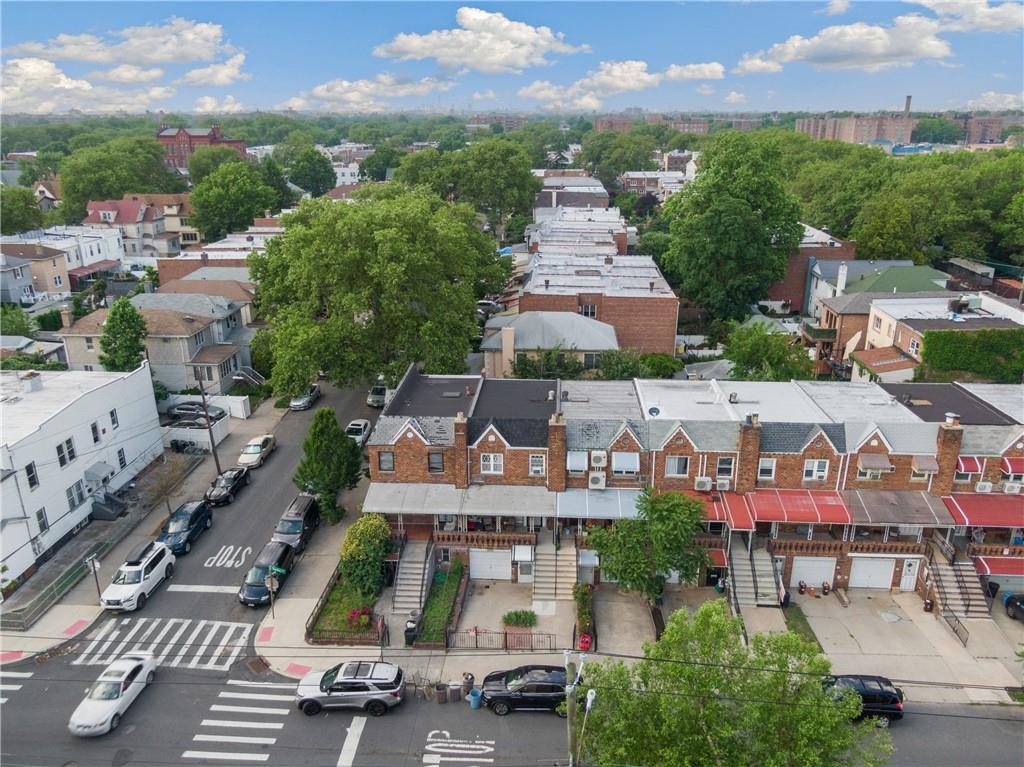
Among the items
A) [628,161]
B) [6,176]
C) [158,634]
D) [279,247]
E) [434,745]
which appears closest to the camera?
[434,745]

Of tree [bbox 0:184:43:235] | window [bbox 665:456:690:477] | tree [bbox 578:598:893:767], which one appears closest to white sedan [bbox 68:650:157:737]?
tree [bbox 578:598:893:767]

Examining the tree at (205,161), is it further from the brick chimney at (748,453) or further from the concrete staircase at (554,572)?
the brick chimney at (748,453)

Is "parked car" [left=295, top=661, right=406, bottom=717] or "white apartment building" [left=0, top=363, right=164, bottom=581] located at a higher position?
"white apartment building" [left=0, top=363, right=164, bottom=581]

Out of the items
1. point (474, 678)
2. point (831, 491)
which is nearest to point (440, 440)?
point (474, 678)

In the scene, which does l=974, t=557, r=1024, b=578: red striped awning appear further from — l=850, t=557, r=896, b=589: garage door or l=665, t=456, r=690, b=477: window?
l=665, t=456, r=690, b=477: window

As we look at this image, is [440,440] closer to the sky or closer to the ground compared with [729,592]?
closer to the sky

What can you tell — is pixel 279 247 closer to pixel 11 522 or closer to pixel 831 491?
pixel 11 522

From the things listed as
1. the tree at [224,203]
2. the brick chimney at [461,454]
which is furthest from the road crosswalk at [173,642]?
the tree at [224,203]
